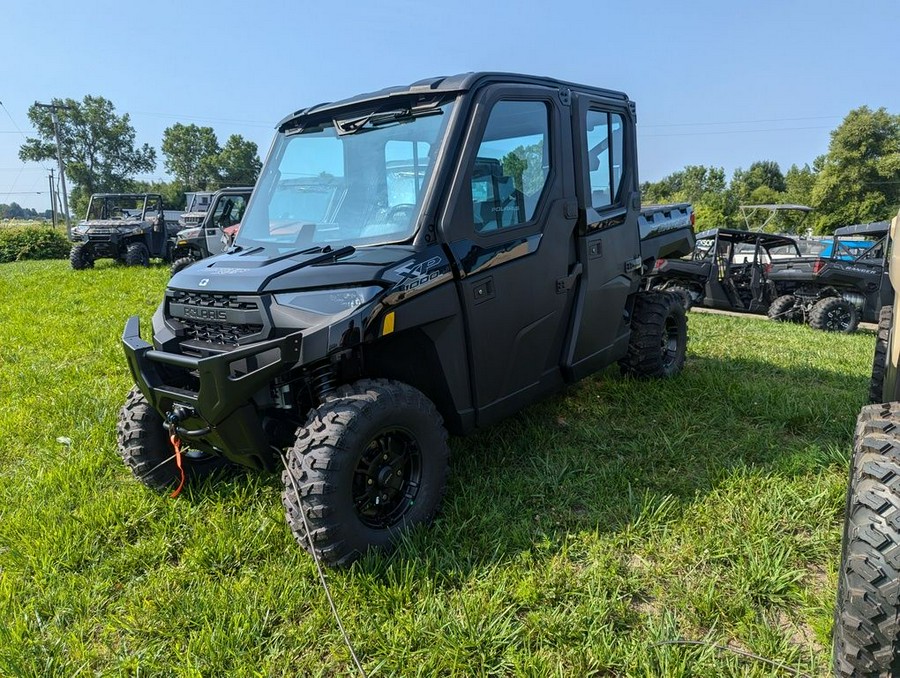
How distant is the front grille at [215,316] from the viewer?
8.61 ft

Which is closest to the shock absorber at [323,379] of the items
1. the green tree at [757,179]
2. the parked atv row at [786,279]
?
the parked atv row at [786,279]

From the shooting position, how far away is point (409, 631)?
224 cm

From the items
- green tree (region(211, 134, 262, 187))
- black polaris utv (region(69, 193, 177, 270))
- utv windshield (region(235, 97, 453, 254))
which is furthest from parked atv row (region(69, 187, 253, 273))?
green tree (region(211, 134, 262, 187))

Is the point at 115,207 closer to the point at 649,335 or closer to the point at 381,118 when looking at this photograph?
the point at 381,118

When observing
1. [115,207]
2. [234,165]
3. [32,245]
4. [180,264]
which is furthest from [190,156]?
[180,264]

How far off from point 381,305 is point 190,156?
317 ft

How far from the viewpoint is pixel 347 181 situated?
3229 mm

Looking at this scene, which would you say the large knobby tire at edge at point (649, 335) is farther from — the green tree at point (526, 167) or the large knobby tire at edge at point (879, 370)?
the green tree at point (526, 167)

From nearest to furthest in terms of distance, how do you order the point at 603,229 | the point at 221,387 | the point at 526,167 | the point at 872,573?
the point at 872,573
the point at 221,387
the point at 526,167
the point at 603,229

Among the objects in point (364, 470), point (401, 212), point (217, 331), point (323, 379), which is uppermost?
point (401, 212)

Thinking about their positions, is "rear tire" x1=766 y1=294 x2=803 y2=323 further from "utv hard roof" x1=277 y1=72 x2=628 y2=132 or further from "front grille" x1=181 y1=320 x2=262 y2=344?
"front grille" x1=181 y1=320 x2=262 y2=344

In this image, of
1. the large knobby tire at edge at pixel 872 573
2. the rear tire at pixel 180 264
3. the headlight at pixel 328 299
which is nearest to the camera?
the large knobby tire at edge at pixel 872 573

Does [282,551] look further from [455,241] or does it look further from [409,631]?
[455,241]

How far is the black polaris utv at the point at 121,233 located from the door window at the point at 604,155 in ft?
47.8
